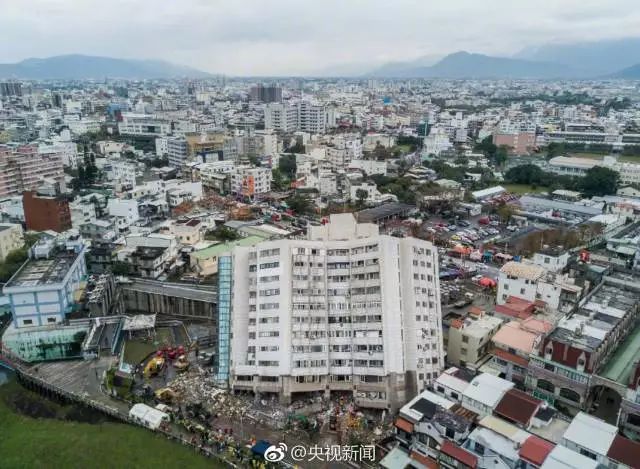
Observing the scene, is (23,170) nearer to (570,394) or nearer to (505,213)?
(505,213)

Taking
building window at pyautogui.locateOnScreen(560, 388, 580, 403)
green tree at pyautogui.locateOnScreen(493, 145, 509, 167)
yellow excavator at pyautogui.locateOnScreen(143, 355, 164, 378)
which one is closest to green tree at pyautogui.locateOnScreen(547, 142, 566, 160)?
green tree at pyautogui.locateOnScreen(493, 145, 509, 167)

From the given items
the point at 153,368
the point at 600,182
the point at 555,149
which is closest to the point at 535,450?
the point at 153,368

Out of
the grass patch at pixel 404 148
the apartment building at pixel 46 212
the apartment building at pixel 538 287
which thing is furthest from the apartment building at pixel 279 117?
the apartment building at pixel 538 287

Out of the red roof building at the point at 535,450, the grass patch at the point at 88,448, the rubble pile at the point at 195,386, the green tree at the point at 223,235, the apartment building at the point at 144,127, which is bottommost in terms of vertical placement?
the grass patch at the point at 88,448

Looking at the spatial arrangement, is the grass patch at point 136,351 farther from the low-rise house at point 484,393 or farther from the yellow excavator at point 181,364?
the low-rise house at point 484,393

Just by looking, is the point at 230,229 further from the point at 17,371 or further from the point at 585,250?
the point at 585,250

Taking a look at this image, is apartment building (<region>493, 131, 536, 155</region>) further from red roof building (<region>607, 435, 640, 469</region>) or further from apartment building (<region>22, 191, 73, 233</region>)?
red roof building (<region>607, 435, 640, 469</region>)
